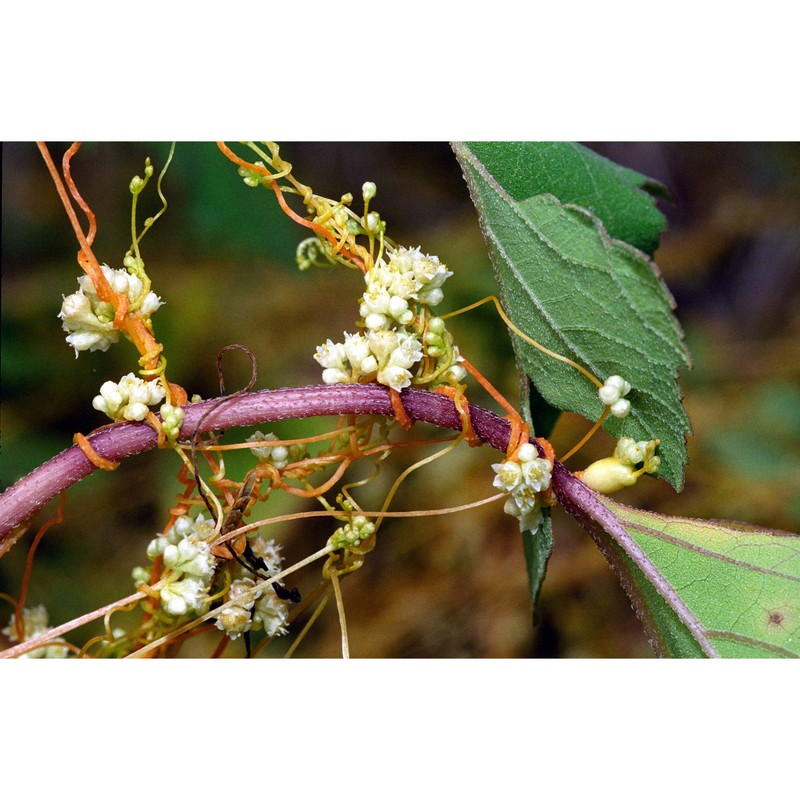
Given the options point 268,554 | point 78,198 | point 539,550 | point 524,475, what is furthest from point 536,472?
point 78,198

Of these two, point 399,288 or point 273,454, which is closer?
point 399,288

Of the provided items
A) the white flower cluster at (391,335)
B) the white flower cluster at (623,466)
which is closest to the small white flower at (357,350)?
the white flower cluster at (391,335)

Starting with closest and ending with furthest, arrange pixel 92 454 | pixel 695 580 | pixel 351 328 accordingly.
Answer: pixel 92 454, pixel 695 580, pixel 351 328

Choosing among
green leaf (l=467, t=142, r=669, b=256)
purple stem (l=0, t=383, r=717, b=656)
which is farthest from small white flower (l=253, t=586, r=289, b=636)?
green leaf (l=467, t=142, r=669, b=256)

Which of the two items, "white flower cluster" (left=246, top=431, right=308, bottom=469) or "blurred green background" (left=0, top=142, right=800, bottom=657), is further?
"blurred green background" (left=0, top=142, right=800, bottom=657)

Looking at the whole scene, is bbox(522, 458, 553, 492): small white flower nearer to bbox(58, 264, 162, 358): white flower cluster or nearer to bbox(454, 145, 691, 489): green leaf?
bbox(454, 145, 691, 489): green leaf

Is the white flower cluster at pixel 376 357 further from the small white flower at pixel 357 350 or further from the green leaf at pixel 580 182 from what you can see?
the green leaf at pixel 580 182

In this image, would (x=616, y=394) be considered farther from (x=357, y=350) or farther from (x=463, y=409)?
(x=357, y=350)
